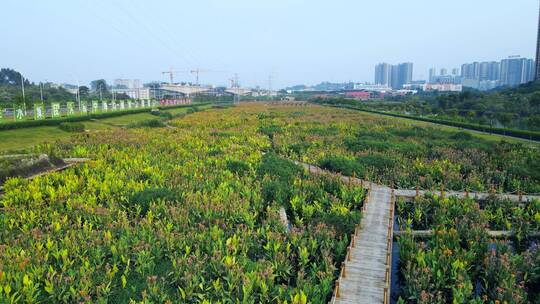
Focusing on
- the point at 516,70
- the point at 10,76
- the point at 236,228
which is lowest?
the point at 236,228

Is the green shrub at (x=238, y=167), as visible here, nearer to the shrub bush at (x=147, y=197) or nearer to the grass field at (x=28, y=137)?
the shrub bush at (x=147, y=197)

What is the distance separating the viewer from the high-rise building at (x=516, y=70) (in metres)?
152

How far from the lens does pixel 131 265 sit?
8.66m

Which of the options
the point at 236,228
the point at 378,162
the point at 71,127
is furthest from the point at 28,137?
the point at 378,162

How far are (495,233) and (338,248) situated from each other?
4735 millimetres

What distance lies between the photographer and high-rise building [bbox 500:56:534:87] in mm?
151750

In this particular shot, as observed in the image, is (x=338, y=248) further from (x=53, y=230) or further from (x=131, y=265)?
(x=53, y=230)

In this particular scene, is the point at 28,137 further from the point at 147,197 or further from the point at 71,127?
the point at 147,197

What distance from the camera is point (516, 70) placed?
157125 millimetres

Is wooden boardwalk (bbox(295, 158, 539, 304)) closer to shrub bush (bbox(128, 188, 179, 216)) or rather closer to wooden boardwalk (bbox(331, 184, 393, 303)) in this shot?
wooden boardwalk (bbox(331, 184, 393, 303))

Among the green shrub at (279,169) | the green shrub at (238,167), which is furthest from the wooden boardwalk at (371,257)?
the green shrub at (238,167)

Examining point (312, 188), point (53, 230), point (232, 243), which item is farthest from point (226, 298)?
point (312, 188)

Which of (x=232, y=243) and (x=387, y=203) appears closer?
Answer: (x=232, y=243)

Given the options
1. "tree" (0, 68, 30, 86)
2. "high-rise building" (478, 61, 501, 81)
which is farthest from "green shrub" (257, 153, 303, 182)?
"high-rise building" (478, 61, 501, 81)
